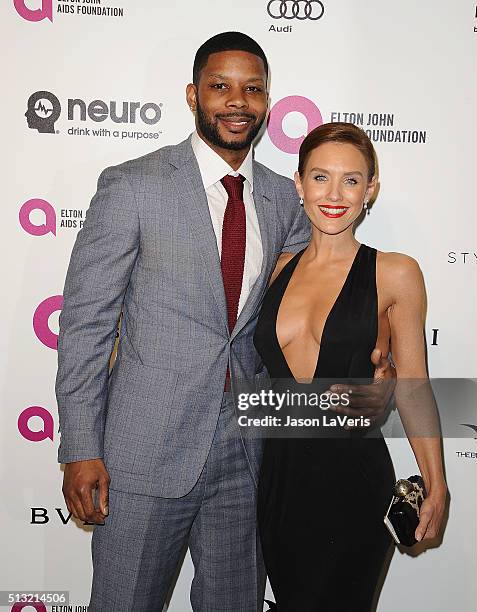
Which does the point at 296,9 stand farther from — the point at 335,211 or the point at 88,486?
the point at 88,486

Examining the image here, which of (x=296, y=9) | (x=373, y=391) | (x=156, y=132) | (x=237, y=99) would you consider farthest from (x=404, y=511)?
(x=296, y=9)

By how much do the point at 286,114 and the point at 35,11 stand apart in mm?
857

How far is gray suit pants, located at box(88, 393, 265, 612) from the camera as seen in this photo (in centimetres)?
164

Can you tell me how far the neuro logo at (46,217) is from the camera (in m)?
2.15

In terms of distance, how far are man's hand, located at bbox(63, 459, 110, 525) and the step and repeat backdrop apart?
26.8 inches

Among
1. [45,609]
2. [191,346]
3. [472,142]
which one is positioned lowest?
[45,609]

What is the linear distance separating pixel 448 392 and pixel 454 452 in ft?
1.11

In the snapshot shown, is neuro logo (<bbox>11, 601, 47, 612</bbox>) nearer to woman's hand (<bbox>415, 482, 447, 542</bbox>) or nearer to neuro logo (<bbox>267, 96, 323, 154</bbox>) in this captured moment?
woman's hand (<bbox>415, 482, 447, 542</bbox>)

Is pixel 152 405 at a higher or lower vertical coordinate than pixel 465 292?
lower

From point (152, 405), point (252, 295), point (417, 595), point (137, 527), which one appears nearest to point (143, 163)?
point (252, 295)

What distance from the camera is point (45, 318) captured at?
222 cm

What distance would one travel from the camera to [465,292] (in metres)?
2.29

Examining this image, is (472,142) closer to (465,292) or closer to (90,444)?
(465,292)

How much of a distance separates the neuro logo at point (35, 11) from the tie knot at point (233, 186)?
894 mm
